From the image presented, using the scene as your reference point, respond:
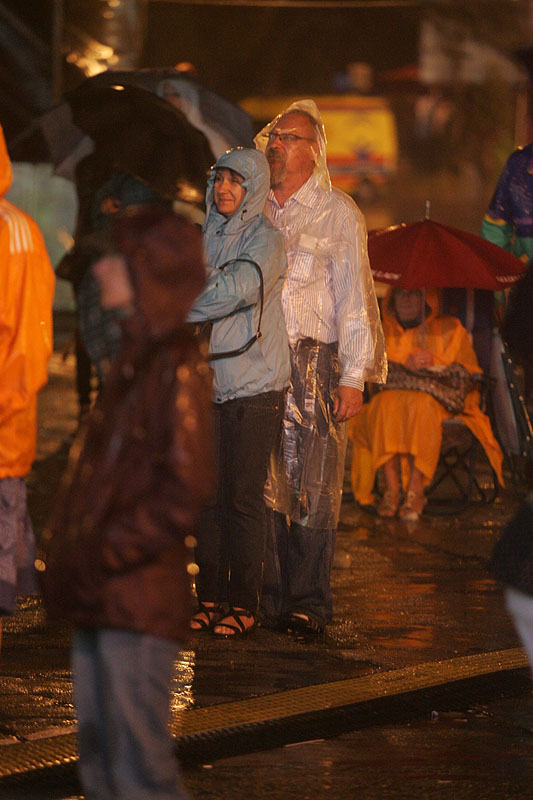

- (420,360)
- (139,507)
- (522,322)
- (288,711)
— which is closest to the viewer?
(139,507)

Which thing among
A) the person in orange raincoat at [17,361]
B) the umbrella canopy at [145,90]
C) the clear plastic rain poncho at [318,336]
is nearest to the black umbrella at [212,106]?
the umbrella canopy at [145,90]

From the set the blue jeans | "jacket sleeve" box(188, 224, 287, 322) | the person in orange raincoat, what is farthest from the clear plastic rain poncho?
the blue jeans

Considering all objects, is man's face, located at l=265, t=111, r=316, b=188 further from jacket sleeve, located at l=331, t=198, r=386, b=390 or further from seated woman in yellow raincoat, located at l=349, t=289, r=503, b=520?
seated woman in yellow raincoat, located at l=349, t=289, r=503, b=520

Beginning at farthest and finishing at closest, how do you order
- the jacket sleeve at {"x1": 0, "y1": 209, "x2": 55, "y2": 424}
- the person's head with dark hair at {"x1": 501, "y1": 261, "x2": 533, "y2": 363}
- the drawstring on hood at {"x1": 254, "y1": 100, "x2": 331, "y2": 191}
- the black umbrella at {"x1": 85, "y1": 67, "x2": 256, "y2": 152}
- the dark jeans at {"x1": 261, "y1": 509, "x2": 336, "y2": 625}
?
the black umbrella at {"x1": 85, "y1": 67, "x2": 256, "y2": 152}
the drawstring on hood at {"x1": 254, "y1": 100, "x2": 331, "y2": 191}
the dark jeans at {"x1": 261, "y1": 509, "x2": 336, "y2": 625}
the jacket sleeve at {"x1": 0, "y1": 209, "x2": 55, "y2": 424}
the person's head with dark hair at {"x1": 501, "y1": 261, "x2": 533, "y2": 363}

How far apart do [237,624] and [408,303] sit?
13.1 ft

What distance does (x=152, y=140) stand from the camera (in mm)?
10070

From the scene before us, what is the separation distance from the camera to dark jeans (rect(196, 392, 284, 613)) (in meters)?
6.33

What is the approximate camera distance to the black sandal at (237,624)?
640 cm

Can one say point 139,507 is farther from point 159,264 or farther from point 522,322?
point 522,322

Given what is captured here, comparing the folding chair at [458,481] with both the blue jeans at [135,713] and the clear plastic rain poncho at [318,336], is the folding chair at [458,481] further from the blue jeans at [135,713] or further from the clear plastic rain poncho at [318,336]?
the blue jeans at [135,713]

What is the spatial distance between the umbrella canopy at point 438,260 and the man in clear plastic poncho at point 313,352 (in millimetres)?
2645

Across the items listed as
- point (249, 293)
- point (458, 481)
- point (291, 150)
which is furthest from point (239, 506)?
point (458, 481)

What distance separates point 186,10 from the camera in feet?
84.7

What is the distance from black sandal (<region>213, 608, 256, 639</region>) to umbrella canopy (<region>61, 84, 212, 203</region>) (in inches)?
155
